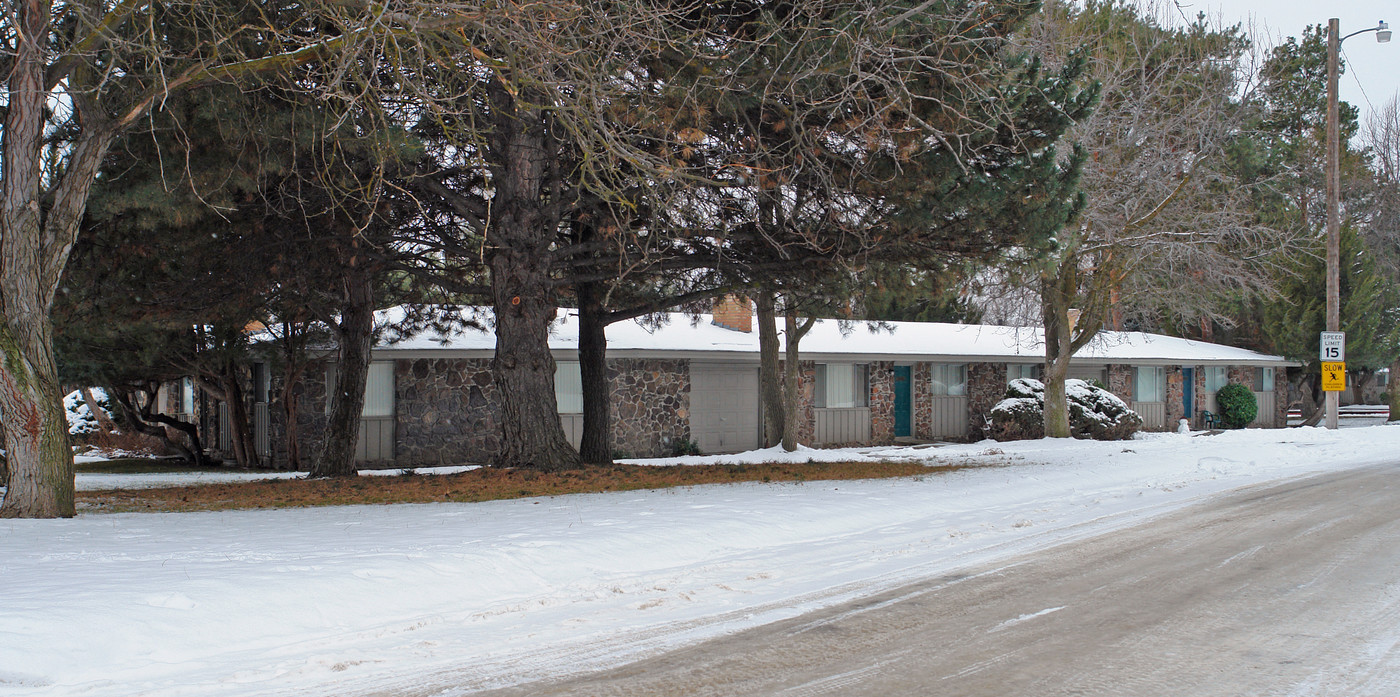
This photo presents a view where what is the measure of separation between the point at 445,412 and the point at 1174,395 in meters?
23.1

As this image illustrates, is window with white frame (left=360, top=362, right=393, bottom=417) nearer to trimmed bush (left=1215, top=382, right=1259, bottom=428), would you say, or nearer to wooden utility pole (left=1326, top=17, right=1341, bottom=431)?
wooden utility pole (left=1326, top=17, right=1341, bottom=431)

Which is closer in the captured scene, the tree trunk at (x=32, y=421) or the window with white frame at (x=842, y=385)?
the tree trunk at (x=32, y=421)

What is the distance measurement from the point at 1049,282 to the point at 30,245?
62.3ft

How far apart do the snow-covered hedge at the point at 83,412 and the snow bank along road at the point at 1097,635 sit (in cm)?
2822

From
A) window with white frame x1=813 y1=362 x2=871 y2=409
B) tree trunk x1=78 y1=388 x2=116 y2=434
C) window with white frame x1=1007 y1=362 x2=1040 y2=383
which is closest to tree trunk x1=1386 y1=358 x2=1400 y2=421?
window with white frame x1=1007 y1=362 x2=1040 y2=383

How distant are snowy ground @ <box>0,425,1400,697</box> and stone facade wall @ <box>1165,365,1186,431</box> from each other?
823 inches

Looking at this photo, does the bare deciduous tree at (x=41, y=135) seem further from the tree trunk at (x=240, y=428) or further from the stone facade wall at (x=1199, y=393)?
the stone facade wall at (x=1199, y=393)

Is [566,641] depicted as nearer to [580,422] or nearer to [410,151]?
[410,151]

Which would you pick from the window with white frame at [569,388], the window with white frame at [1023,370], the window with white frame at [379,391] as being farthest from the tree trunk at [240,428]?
the window with white frame at [1023,370]

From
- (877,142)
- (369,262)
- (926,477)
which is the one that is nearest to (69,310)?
(369,262)

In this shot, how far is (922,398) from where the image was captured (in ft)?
87.5

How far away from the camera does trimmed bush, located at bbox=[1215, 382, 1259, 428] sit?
31.3 meters

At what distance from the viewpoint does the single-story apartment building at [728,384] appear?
20.2 metres

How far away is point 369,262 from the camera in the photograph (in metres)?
13.9
